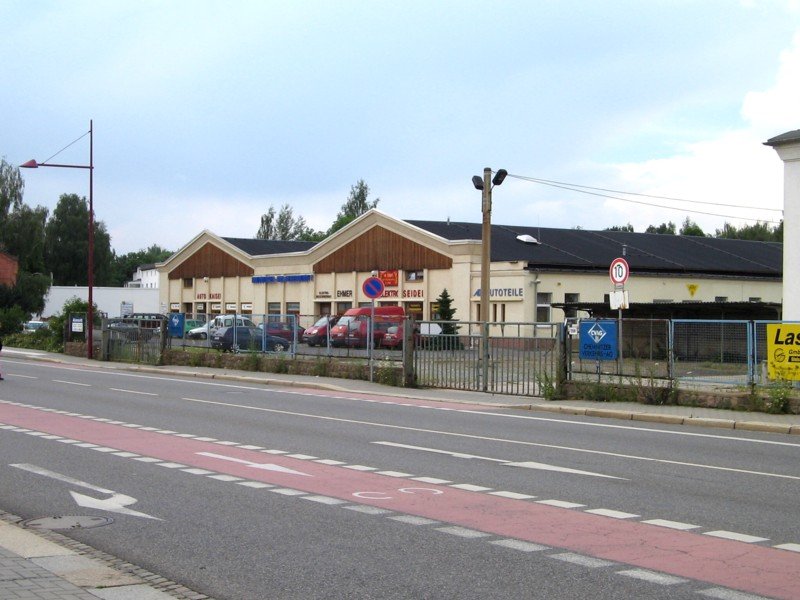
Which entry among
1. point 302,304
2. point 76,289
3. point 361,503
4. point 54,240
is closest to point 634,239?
point 302,304

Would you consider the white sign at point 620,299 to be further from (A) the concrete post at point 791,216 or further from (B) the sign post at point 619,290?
(A) the concrete post at point 791,216

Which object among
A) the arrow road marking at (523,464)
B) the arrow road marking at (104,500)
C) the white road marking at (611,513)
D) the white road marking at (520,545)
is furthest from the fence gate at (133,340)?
the white road marking at (520,545)

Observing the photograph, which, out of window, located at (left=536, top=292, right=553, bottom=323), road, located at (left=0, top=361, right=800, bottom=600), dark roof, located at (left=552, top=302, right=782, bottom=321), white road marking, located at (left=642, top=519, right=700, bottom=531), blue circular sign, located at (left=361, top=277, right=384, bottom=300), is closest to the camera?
road, located at (left=0, top=361, right=800, bottom=600)

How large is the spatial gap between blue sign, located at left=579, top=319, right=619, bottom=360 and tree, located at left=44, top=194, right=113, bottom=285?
316ft

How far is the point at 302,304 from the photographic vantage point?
71.8m

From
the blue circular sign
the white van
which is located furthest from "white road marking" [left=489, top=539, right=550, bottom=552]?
the white van

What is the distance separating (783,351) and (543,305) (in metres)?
35.9

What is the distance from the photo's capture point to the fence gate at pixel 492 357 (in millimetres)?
23531

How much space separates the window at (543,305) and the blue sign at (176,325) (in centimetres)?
2161

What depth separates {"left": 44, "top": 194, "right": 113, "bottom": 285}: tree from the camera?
112 meters

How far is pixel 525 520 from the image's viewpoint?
8.88 metres

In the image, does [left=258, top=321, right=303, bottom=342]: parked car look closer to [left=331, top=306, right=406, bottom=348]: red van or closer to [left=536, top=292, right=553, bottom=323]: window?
[left=331, top=306, right=406, bottom=348]: red van

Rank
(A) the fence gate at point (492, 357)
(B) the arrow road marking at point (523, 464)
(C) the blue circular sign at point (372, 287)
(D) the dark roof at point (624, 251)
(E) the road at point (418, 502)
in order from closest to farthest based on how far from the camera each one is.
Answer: (E) the road at point (418, 502) → (B) the arrow road marking at point (523, 464) → (A) the fence gate at point (492, 357) → (C) the blue circular sign at point (372, 287) → (D) the dark roof at point (624, 251)

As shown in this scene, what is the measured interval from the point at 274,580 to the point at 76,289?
94.8m
